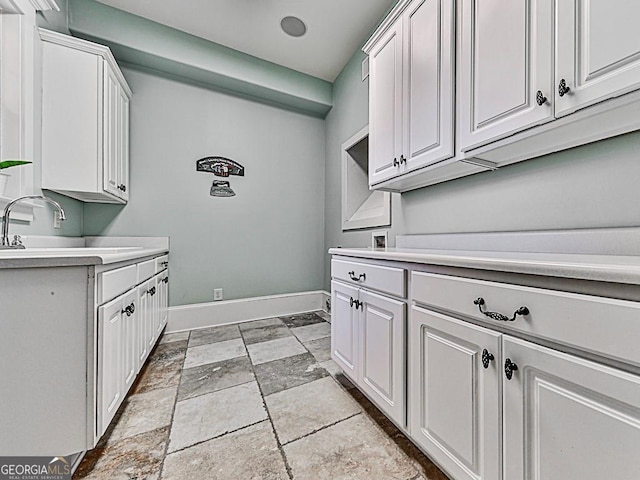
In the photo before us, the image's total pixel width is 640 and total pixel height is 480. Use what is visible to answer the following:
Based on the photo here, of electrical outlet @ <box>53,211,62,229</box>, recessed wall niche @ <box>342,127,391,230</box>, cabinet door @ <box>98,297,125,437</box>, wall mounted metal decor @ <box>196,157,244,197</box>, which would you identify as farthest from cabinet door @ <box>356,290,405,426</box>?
electrical outlet @ <box>53,211,62,229</box>

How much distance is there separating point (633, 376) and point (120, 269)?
174cm

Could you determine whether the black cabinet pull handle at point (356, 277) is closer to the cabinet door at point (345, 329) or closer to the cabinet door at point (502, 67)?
the cabinet door at point (345, 329)

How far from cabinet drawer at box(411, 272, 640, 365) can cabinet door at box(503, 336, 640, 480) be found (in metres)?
0.04

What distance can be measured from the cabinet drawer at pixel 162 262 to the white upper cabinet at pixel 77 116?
2.09 feet

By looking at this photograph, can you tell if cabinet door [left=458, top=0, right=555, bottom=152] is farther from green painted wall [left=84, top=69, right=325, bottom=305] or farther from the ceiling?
green painted wall [left=84, top=69, right=325, bottom=305]

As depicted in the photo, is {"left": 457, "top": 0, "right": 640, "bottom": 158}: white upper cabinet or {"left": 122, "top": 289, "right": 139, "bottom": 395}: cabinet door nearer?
{"left": 457, "top": 0, "right": 640, "bottom": 158}: white upper cabinet

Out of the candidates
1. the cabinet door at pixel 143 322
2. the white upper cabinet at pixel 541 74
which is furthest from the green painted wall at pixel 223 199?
the white upper cabinet at pixel 541 74

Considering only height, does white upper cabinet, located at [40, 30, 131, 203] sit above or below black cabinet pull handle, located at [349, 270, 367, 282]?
above

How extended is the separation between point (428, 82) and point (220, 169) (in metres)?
2.22

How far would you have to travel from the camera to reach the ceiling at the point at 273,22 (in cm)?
220

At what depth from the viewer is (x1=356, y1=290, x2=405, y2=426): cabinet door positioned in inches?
43.4

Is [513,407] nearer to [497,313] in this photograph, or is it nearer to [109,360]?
[497,313]

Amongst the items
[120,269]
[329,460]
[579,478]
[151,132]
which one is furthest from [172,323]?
[579,478]

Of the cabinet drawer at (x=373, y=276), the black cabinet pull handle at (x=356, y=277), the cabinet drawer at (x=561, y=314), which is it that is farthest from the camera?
the black cabinet pull handle at (x=356, y=277)
